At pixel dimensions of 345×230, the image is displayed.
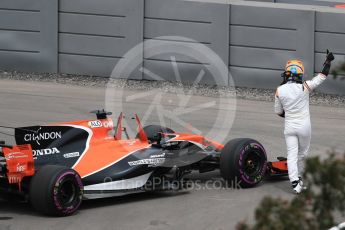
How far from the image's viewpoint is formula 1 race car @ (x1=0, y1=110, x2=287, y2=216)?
346 inches

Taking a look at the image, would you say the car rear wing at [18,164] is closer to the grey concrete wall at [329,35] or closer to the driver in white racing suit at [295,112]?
the driver in white racing suit at [295,112]

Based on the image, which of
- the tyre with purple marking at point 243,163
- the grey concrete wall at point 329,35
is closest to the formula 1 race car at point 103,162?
the tyre with purple marking at point 243,163

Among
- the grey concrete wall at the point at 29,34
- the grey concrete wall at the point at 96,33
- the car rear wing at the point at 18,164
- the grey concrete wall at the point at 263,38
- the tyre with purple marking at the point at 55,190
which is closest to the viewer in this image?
the tyre with purple marking at the point at 55,190

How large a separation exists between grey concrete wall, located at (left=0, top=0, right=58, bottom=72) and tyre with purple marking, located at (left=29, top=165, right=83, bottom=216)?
9207 mm

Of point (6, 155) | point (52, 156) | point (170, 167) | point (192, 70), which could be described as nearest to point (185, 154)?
point (170, 167)

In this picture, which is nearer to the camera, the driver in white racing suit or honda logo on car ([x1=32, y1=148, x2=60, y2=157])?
honda logo on car ([x1=32, y1=148, x2=60, y2=157])

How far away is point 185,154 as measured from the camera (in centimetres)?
1029

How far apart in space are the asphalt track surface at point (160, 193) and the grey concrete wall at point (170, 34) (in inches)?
29.3

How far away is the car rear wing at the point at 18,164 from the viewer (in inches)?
345

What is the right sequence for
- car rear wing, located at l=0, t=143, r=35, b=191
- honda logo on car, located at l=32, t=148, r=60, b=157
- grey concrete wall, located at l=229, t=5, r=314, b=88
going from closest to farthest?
1. car rear wing, located at l=0, t=143, r=35, b=191
2. honda logo on car, located at l=32, t=148, r=60, b=157
3. grey concrete wall, located at l=229, t=5, r=314, b=88

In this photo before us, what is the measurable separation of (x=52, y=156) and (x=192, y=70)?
27.8 feet

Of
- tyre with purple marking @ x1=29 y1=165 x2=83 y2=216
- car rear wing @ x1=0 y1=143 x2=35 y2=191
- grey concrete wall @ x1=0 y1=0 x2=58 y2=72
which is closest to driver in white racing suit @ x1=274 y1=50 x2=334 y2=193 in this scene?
tyre with purple marking @ x1=29 y1=165 x2=83 y2=216

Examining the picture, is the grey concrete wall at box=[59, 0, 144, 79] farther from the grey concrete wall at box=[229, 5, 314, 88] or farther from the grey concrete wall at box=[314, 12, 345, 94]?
the grey concrete wall at box=[314, 12, 345, 94]

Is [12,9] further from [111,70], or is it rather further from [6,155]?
[6,155]
